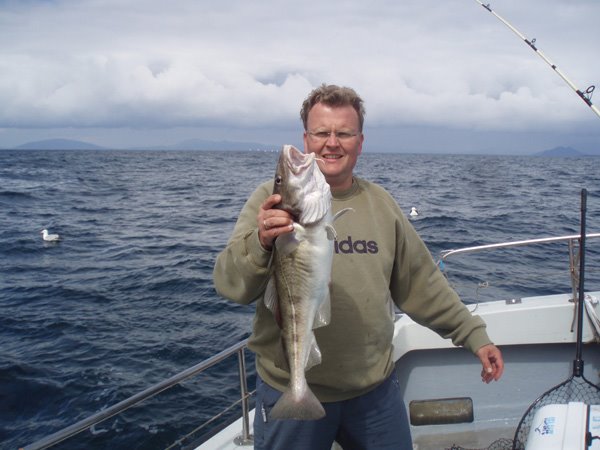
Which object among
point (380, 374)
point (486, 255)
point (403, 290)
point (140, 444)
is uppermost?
point (403, 290)

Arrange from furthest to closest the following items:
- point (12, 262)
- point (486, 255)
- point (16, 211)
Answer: point (16, 211)
point (12, 262)
point (486, 255)

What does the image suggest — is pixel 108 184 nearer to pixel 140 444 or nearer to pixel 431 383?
pixel 140 444

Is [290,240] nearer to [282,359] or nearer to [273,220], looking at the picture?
[273,220]

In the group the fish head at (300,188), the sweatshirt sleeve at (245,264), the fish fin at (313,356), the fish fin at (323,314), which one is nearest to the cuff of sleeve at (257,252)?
the sweatshirt sleeve at (245,264)

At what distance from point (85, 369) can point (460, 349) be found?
6194mm

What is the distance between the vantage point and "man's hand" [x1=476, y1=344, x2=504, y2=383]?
10.0ft

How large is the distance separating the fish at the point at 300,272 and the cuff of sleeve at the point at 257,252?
0.04 m

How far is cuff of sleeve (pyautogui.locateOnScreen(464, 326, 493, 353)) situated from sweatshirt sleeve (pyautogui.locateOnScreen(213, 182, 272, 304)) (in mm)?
1380

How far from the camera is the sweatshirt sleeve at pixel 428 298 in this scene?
3.06 metres

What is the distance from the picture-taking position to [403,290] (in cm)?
312

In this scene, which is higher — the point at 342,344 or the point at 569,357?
the point at 342,344

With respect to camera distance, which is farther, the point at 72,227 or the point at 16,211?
the point at 16,211

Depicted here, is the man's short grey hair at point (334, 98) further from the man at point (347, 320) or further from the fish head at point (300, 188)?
the fish head at point (300, 188)

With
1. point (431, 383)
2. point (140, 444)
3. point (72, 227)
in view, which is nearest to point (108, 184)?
point (72, 227)
